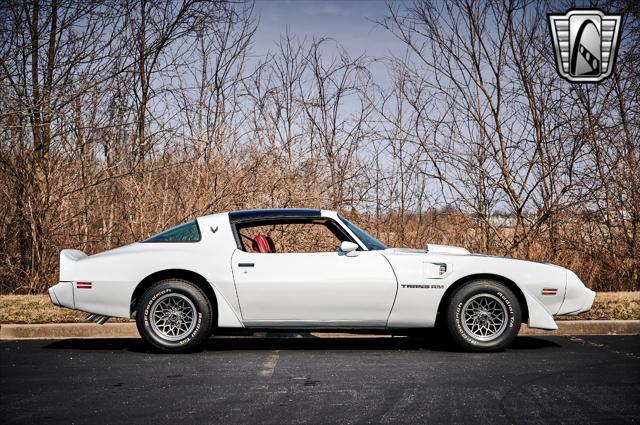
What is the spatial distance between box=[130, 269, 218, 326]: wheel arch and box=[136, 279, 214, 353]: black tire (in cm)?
9

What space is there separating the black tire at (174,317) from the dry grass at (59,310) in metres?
2.19

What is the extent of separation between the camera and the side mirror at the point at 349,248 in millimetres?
7621

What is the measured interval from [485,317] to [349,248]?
1561 mm

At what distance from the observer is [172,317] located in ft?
25.4

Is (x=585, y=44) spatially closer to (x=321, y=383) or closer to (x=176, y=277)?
(x=176, y=277)

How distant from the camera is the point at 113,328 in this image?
9.02m

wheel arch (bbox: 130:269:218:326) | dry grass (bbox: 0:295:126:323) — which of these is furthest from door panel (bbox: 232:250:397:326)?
dry grass (bbox: 0:295:126:323)

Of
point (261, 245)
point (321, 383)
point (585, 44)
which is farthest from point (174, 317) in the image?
point (585, 44)

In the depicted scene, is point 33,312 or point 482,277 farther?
point 33,312

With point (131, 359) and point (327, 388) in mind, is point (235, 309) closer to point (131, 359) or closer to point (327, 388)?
point (131, 359)

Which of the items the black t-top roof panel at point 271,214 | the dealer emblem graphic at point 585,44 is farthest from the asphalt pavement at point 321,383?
the dealer emblem graphic at point 585,44

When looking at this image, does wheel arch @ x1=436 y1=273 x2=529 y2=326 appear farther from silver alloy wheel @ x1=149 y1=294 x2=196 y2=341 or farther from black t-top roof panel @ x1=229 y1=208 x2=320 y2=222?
silver alloy wheel @ x1=149 y1=294 x2=196 y2=341

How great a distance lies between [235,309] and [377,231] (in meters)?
7.73

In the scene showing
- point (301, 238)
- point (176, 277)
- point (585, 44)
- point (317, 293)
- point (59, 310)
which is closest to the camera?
point (317, 293)
